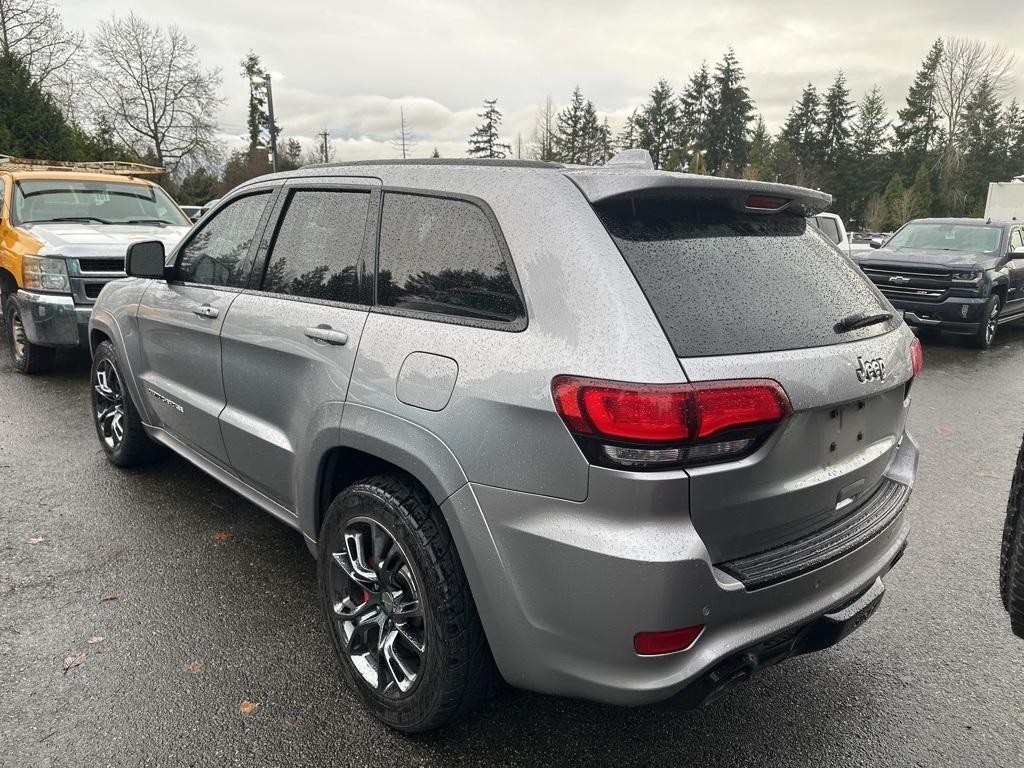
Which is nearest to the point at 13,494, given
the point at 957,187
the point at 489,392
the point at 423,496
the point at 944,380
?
the point at 423,496

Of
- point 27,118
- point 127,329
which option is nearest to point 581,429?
point 127,329

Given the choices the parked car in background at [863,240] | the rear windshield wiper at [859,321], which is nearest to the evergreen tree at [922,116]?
the parked car in background at [863,240]

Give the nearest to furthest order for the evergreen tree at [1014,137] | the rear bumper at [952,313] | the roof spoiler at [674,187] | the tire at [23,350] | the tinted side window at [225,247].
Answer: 1. the roof spoiler at [674,187]
2. the tinted side window at [225,247]
3. the tire at [23,350]
4. the rear bumper at [952,313]
5. the evergreen tree at [1014,137]

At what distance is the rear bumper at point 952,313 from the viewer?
1003 centimetres

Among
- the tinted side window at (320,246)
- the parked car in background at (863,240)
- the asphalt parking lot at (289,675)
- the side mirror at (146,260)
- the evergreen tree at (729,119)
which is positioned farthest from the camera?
the evergreen tree at (729,119)

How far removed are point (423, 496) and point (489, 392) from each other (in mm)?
484

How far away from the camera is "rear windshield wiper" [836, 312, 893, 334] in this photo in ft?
7.56

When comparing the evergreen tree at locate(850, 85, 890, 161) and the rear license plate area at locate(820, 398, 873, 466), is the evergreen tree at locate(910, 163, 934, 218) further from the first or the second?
the rear license plate area at locate(820, 398, 873, 466)

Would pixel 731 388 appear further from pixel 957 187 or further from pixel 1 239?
pixel 957 187

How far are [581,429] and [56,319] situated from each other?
6397 millimetres

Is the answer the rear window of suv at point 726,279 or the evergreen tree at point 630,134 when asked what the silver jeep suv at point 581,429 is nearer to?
the rear window of suv at point 726,279

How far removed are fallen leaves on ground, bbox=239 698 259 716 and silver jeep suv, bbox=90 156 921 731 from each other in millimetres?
337

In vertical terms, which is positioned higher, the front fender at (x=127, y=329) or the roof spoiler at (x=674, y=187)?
the roof spoiler at (x=674, y=187)

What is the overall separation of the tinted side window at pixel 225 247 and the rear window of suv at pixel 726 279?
6.24ft
